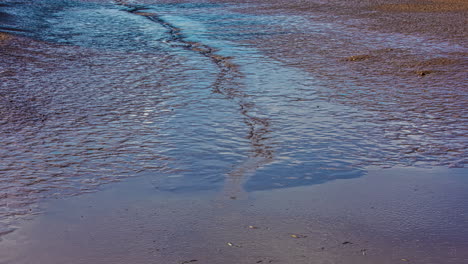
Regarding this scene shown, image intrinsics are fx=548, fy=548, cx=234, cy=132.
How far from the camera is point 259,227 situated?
3.11 metres

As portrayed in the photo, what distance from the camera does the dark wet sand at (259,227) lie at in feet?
9.21

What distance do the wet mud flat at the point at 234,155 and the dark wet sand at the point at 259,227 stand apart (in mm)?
11

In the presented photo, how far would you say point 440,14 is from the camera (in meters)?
13.4

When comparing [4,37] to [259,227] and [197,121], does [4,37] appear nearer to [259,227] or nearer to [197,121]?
[197,121]

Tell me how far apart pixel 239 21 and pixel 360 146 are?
8971 millimetres

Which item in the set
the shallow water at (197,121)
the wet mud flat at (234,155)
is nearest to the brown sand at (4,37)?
the shallow water at (197,121)

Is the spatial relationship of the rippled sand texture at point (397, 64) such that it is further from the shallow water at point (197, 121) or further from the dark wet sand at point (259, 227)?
the dark wet sand at point (259, 227)

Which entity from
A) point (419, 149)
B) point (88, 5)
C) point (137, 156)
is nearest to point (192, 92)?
point (137, 156)

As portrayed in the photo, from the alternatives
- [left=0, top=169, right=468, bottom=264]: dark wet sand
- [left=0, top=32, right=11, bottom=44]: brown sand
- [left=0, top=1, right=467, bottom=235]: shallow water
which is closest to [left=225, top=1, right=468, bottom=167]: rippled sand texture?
[left=0, top=1, right=467, bottom=235]: shallow water

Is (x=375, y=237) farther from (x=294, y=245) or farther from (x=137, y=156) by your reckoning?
(x=137, y=156)

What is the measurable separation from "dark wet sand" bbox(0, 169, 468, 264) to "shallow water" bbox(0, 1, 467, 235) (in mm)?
216

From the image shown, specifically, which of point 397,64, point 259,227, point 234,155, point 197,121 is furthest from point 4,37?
point 259,227

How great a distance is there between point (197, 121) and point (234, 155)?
966mm

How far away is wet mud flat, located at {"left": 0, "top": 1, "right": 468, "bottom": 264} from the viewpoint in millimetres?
2959
